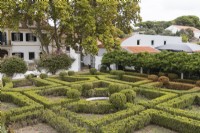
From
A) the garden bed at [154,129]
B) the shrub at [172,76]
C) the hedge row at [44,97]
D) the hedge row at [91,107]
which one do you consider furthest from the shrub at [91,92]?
the shrub at [172,76]

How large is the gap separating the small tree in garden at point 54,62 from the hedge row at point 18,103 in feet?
32.4

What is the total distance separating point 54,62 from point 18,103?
1156 cm

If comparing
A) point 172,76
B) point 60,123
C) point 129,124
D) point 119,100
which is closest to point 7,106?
point 60,123

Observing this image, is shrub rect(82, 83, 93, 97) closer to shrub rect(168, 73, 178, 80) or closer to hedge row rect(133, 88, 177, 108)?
hedge row rect(133, 88, 177, 108)

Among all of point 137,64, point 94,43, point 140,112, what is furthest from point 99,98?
point 94,43

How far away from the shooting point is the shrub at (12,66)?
70.1ft

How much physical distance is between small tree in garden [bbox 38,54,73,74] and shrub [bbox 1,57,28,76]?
229 cm

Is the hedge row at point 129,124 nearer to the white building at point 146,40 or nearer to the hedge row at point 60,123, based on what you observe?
the hedge row at point 60,123

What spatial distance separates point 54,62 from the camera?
24219mm

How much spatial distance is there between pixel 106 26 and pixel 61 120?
18.1 metres

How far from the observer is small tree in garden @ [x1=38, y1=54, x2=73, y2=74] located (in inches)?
946

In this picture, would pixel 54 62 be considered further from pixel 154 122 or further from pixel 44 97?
pixel 154 122

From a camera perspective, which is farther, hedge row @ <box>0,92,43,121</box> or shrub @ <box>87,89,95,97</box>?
shrub @ <box>87,89,95,97</box>

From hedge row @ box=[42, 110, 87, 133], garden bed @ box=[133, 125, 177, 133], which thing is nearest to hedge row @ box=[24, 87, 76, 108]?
hedge row @ box=[42, 110, 87, 133]
